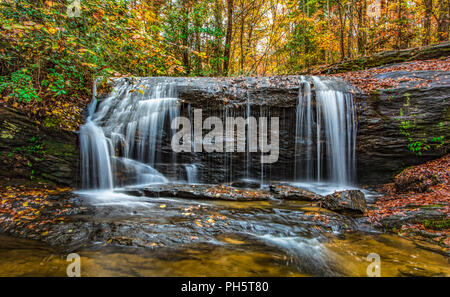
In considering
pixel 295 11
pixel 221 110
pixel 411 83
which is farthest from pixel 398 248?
pixel 295 11

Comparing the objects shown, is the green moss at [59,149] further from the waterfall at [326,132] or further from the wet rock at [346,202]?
the waterfall at [326,132]

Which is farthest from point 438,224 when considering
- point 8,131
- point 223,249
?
point 8,131

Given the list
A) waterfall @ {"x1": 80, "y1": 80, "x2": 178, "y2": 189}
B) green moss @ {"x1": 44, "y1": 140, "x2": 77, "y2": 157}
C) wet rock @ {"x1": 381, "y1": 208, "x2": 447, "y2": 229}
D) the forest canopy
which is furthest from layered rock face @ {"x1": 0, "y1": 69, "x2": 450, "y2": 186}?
wet rock @ {"x1": 381, "y1": 208, "x2": 447, "y2": 229}

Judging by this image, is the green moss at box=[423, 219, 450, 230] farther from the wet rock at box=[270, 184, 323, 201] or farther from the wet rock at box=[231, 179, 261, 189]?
the wet rock at box=[231, 179, 261, 189]

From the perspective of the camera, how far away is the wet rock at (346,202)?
4.33 meters

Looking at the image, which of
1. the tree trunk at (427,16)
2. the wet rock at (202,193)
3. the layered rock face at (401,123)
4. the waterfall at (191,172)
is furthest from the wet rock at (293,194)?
the tree trunk at (427,16)

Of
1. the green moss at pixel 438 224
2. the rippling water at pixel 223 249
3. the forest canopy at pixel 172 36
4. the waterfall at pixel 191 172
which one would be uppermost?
the forest canopy at pixel 172 36

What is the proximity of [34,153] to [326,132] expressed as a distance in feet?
27.8

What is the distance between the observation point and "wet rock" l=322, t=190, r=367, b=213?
4.33 metres

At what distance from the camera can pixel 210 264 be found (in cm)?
245

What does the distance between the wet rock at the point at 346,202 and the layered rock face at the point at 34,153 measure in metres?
6.60

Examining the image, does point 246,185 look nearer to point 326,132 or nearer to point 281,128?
point 281,128
